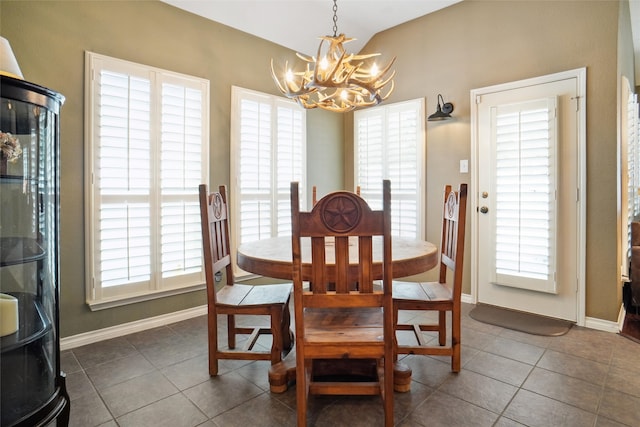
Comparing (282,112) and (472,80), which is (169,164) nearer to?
(282,112)

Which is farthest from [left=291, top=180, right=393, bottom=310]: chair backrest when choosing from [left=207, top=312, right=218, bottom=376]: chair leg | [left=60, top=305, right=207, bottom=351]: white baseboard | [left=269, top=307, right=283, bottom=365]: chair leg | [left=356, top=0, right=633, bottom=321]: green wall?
[left=356, top=0, right=633, bottom=321]: green wall

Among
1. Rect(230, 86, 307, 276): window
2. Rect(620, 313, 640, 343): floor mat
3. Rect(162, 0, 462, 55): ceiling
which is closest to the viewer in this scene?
Rect(620, 313, 640, 343): floor mat

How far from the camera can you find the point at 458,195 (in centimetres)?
207

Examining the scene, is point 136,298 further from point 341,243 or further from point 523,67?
point 523,67

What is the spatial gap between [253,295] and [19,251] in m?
1.15

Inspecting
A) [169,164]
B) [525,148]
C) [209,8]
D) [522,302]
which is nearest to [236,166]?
[169,164]

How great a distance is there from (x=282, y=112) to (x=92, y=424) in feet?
9.59

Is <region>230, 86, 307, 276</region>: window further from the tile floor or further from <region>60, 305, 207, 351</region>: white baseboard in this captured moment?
the tile floor

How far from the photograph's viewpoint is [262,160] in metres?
3.47

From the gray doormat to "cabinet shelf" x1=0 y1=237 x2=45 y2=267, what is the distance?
3.03m

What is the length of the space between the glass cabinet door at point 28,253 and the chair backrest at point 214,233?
68 cm

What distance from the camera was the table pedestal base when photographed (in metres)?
1.90

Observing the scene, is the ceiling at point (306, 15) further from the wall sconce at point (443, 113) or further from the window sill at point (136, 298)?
the window sill at point (136, 298)

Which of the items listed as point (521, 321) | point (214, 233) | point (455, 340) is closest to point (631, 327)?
point (521, 321)
